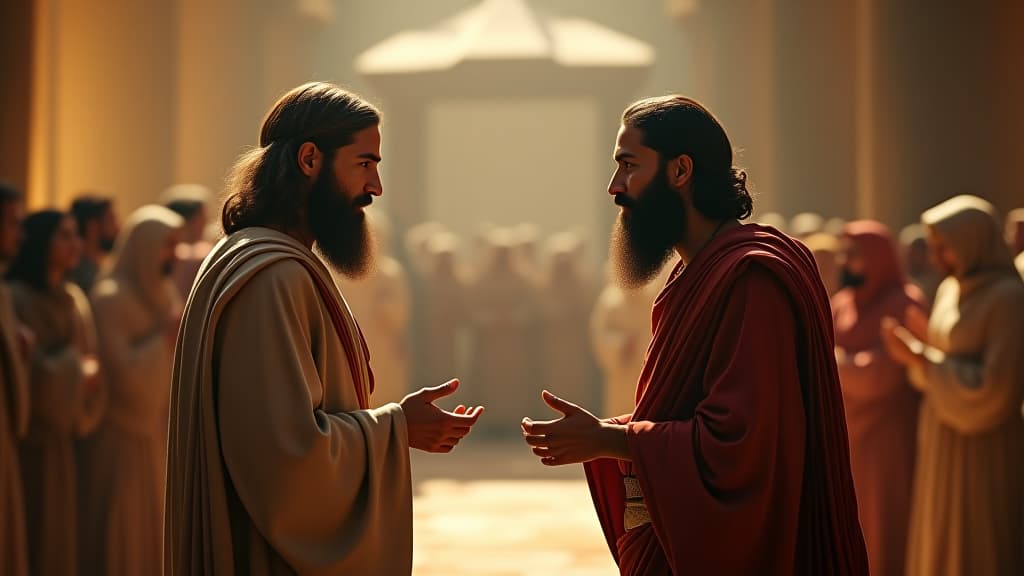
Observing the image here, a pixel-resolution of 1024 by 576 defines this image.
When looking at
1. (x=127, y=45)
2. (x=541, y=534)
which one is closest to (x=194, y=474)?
(x=541, y=534)

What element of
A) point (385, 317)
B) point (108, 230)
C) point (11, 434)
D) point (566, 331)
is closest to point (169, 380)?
point (11, 434)

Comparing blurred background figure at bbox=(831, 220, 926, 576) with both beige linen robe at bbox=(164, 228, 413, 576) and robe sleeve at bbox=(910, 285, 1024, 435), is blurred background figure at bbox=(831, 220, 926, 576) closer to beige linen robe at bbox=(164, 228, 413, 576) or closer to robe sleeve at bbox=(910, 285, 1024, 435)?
robe sleeve at bbox=(910, 285, 1024, 435)

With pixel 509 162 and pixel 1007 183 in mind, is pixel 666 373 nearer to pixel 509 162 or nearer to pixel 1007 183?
pixel 1007 183

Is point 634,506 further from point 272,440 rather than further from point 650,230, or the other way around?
point 272,440

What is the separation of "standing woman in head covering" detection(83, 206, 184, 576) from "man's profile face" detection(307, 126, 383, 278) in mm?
3626

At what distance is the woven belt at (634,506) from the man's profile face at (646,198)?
0.71 metres

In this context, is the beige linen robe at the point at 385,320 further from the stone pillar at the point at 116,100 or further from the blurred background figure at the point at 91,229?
the blurred background figure at the point at 91,229

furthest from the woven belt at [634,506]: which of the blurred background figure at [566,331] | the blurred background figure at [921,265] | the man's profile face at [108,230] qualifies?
the blurred background figure at [566,331]

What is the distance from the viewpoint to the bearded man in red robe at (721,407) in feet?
10.8

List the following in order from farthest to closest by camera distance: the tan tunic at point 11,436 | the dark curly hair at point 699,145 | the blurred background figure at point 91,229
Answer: the blurred background figure at point 91,229 → the tan tunic at point 11,436 → the dark curly hair at point 699,145

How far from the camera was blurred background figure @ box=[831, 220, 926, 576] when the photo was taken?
6.89m

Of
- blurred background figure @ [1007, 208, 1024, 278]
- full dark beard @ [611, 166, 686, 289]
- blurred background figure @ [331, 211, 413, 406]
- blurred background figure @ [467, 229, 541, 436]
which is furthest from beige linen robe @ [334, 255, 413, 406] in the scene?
full dark beard @ [611, 166, 686, 289]

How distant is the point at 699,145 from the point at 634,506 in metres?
1.10

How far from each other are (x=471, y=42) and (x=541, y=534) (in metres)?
10.0
